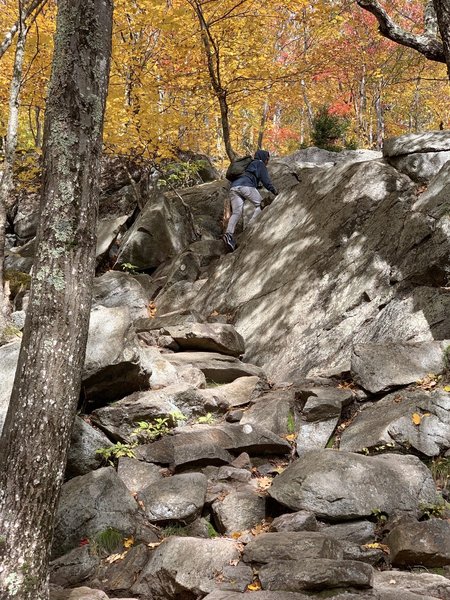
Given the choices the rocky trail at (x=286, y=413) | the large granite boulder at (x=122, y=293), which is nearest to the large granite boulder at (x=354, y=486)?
the rocky trail at (x=286, y=413)

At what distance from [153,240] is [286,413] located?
353 inches

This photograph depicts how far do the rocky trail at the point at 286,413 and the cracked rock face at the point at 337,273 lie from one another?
35 mm

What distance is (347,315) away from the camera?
8773 mm

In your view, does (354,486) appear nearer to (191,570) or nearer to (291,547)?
(291,547)

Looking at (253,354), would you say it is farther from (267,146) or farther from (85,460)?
(267,146)

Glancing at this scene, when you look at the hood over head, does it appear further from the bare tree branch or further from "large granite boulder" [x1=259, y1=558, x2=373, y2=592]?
"large granite boulder" [x1=259, y1=558, x2=373, y2=592]

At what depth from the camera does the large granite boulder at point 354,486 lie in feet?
16.0

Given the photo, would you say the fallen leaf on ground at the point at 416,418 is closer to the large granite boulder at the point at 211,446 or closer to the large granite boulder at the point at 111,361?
the large granite boulder at the point at 211,446

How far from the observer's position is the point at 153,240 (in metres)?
15.0

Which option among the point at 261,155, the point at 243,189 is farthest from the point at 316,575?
the point at 261,155

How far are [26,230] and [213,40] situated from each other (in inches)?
416

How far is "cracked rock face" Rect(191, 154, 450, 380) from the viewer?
26.4 feet

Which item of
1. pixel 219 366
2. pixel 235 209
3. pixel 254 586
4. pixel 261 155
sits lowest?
pixel 254 586

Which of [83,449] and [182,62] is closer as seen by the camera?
[83,449]
